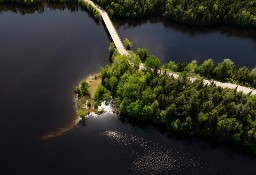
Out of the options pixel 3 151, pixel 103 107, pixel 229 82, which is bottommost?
pixel 3 151

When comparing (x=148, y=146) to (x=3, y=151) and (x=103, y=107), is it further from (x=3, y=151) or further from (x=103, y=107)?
(x=3, y=151)

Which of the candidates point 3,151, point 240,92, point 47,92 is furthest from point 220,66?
point 3,151

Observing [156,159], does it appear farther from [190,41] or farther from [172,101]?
[190,41]

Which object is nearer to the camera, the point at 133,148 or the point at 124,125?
the point at 133,148

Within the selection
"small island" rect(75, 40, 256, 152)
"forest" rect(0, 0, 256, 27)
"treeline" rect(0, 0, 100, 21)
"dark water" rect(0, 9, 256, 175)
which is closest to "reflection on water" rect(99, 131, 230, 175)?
"dark water" rect(0, 9, 256, 175)

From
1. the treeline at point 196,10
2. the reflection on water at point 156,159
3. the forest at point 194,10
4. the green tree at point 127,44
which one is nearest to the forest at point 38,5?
the forest at point 194,10

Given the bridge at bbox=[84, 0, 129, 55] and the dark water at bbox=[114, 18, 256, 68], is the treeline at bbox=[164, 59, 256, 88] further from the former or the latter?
the bridge at bbox=[84, 0, 129, 55]

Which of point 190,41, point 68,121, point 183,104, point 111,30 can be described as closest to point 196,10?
point 190,41
